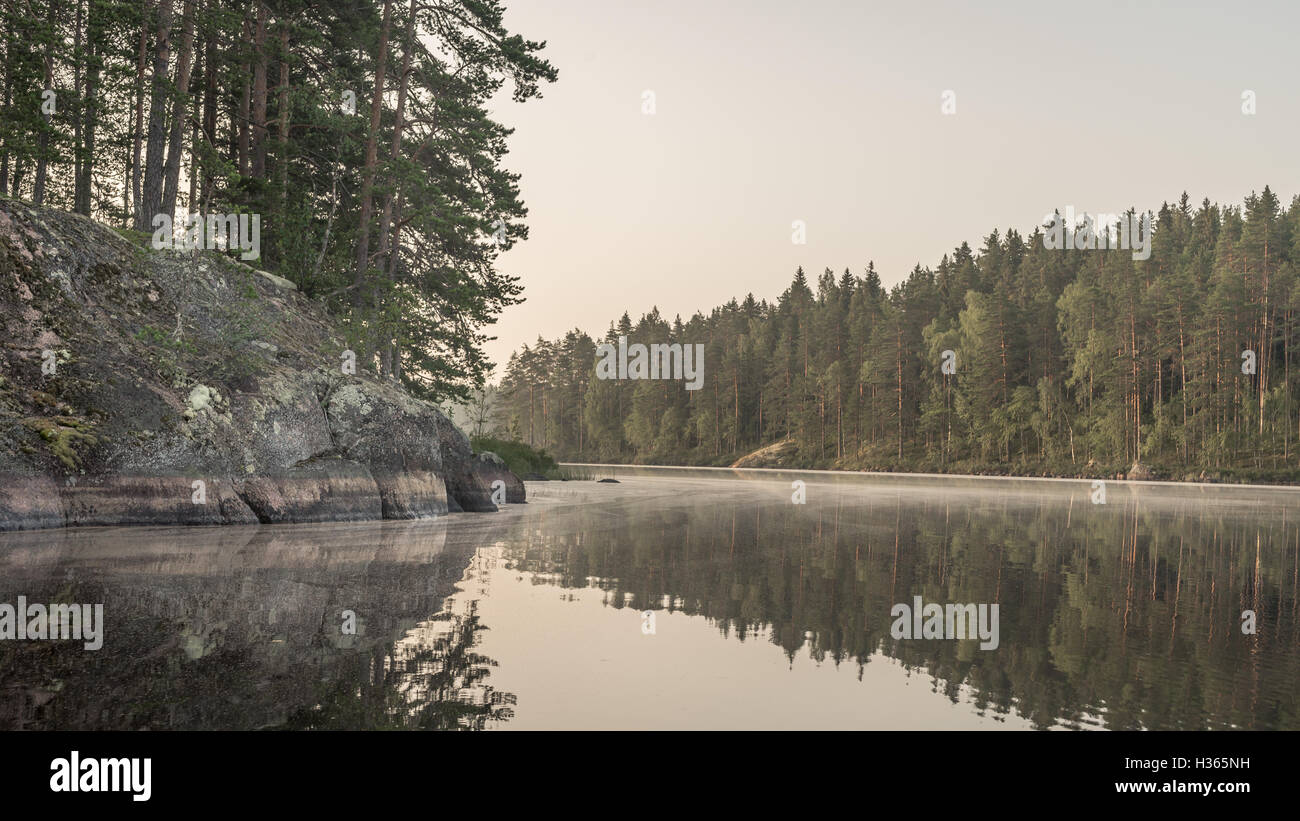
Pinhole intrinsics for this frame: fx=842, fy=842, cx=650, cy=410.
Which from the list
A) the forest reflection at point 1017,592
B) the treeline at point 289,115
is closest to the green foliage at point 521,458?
the treeline at point 289,115

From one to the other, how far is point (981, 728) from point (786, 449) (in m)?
97.5

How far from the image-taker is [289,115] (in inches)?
1026

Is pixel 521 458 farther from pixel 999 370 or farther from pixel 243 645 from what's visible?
pixel 999 370

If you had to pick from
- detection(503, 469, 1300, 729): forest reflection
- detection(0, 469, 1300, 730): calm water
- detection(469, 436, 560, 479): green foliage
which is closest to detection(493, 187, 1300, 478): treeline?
detection(469, 436, 560, 479): green foliage

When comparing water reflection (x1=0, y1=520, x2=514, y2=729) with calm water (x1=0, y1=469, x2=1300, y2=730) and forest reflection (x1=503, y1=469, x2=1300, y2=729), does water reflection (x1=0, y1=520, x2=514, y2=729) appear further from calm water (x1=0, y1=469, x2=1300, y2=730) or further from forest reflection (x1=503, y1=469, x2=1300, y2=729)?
forest reflection (x1=503, y1=469, x2=1300, y2=729)

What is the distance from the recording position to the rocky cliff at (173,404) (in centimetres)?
1448

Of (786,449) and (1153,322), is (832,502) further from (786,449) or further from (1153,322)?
(786,449)

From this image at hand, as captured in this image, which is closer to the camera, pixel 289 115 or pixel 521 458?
pixel 289 115

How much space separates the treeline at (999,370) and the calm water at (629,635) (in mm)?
44534

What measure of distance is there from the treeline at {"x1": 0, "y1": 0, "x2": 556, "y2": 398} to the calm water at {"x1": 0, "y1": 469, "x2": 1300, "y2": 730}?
460 inches

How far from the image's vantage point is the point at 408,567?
1140 cm

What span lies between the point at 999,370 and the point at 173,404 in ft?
254

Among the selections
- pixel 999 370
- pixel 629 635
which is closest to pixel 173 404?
pixel 629 635

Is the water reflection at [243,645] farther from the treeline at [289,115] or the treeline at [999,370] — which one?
the treeline at [999,370]
